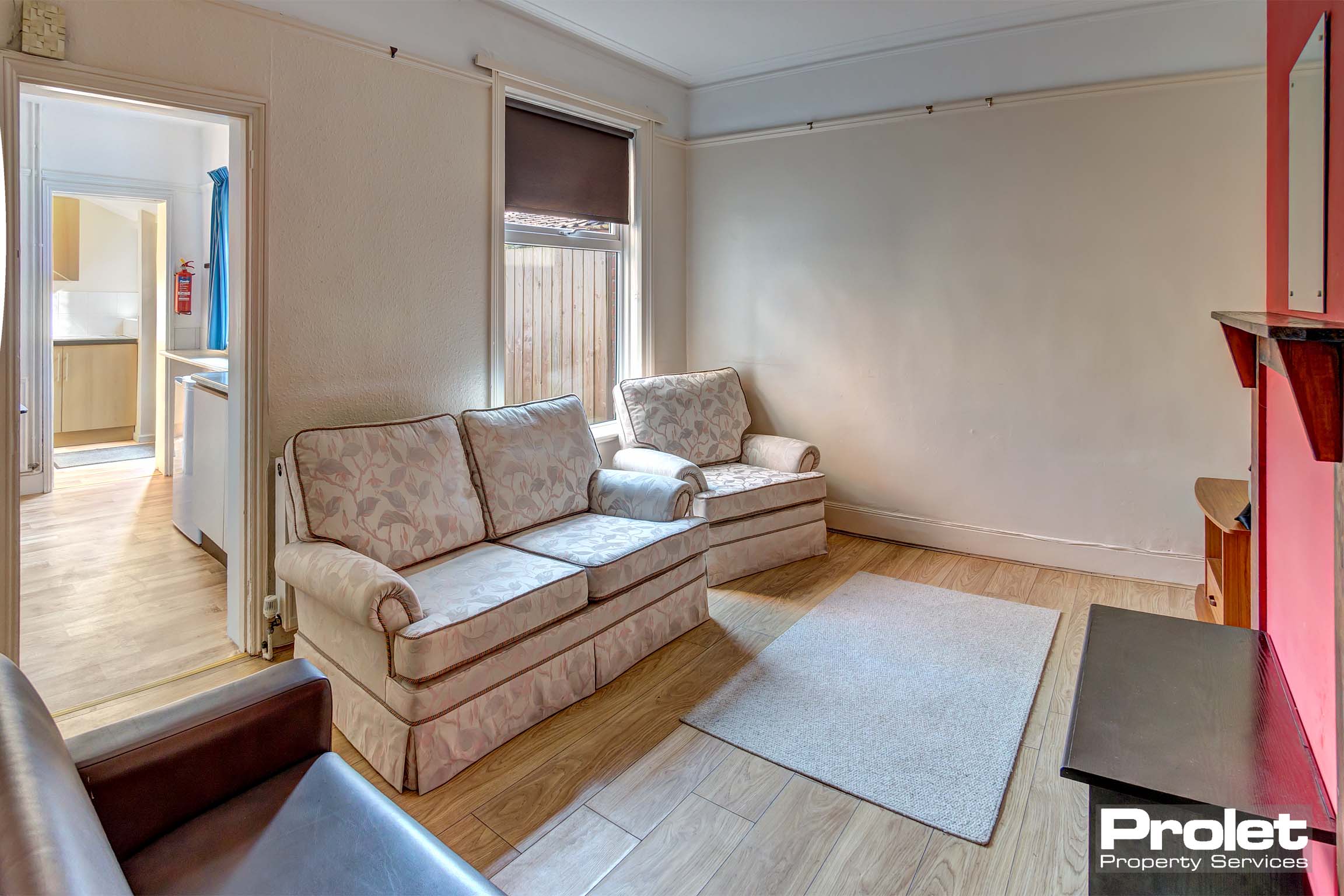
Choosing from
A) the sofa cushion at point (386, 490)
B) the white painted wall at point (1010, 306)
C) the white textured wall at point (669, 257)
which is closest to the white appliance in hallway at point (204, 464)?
the sofa cushion at point (386, 490)

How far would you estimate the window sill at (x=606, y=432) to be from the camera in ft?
13.9

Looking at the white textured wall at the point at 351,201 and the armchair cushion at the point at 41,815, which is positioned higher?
the white textured wall at the point at 351,201

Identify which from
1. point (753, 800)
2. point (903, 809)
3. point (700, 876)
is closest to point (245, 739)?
point (700, 876)

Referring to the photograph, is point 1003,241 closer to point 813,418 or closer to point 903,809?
point 813,418

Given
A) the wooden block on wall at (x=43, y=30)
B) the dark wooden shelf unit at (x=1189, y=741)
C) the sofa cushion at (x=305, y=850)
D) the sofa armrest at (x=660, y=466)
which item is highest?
the wooden block on wall at (x=43, y=30)

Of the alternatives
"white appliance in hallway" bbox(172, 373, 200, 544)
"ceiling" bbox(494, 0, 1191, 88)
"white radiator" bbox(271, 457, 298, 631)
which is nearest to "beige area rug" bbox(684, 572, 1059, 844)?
"white radiator" bbox(271, 457, 298, 631)

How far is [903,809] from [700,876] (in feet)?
1.96

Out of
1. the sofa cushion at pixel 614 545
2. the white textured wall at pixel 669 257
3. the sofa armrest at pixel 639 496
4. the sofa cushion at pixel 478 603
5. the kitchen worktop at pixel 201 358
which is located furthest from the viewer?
the kitchen worktop at pixel 201 358

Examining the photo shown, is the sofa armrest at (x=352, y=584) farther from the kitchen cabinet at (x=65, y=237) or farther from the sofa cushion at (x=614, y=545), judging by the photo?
the kitchen cabinet at (x=65, y=237)

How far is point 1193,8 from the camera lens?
325 centimetres

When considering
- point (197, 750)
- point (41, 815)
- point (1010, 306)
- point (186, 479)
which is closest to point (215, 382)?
point (186, 479)

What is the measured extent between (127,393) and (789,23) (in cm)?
654

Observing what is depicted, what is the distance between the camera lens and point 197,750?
4.43ft

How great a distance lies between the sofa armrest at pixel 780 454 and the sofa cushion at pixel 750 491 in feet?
0.15
